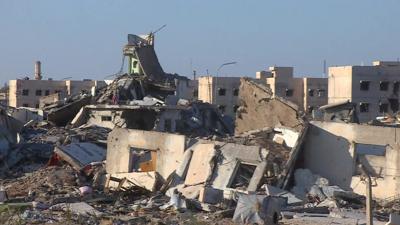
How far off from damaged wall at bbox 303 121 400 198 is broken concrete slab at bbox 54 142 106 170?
6.36 metres

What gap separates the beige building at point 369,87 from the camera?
54812 millimetres

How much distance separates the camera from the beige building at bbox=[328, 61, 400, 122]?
5481cm

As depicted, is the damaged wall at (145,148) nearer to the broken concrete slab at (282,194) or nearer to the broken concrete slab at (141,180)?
the broken concrete slab at (141,180)

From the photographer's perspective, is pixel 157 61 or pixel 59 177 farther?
pixel 157 61

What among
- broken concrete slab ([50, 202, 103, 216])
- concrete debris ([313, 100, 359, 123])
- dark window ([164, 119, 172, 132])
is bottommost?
broken concrete slab ([50, 202, 103, 216])

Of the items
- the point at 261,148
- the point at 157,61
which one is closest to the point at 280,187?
the point at 261,148

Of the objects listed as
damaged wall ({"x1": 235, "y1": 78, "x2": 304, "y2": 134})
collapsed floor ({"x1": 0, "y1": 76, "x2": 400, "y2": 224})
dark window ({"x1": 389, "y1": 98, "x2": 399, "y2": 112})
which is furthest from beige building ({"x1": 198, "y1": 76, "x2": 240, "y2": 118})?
damaged wall ({"x1": 235, "y1": 78, "x2": 304, "y2": 134})

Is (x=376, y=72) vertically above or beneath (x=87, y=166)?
above

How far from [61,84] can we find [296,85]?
2356cm

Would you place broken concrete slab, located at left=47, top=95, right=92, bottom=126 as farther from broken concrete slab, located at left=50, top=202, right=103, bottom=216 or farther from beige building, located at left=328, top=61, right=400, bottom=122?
beige building, located at left=328, top=61, right=400, bottom=122

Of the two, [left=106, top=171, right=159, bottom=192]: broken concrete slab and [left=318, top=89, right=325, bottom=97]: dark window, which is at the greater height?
[left=318, top=89, right=325, bottom=97]: dark window

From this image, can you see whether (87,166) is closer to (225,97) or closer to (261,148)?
(261,148)

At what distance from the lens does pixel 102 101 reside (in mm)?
36719

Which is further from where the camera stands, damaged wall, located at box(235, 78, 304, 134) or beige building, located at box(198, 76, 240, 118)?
beige building, located at box(198, 76, 240, 118)
